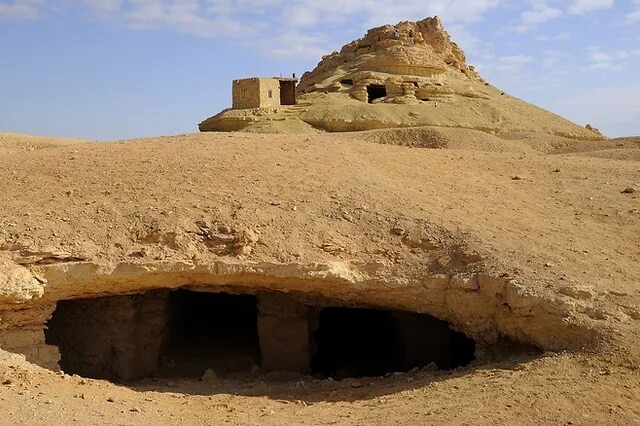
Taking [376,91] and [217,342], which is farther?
[376,91]

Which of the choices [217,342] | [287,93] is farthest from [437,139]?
[287,93]

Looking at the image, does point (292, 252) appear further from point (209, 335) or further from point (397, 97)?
point (397, 97)

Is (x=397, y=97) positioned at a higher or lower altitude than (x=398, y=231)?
higher

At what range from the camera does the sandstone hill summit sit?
83.1 ft

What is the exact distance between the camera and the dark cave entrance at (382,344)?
30.7ft

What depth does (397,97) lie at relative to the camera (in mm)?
28516

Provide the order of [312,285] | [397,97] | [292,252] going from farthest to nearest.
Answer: [397,97] → [312,285] → [292,252]

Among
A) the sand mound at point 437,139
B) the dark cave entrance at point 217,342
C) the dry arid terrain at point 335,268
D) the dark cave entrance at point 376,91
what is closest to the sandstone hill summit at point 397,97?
the dark cave entrance at point 376,91

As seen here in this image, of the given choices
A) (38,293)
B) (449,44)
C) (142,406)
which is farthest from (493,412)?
(449,44)

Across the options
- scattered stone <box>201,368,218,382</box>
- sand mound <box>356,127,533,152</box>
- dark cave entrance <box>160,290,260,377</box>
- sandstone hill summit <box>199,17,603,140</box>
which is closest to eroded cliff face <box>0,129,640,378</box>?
dark cave entrance <box>160,290,260,377</box>

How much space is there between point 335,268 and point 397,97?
2173cm

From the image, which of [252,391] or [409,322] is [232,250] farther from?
[409,322]

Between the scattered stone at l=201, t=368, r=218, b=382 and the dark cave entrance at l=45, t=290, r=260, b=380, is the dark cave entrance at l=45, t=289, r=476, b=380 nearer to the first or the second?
the dark cave entrance at l=45, t=290, r=260, b=380

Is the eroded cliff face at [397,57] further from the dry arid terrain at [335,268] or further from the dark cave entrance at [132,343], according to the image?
the dark cave entrance at [132,343]
